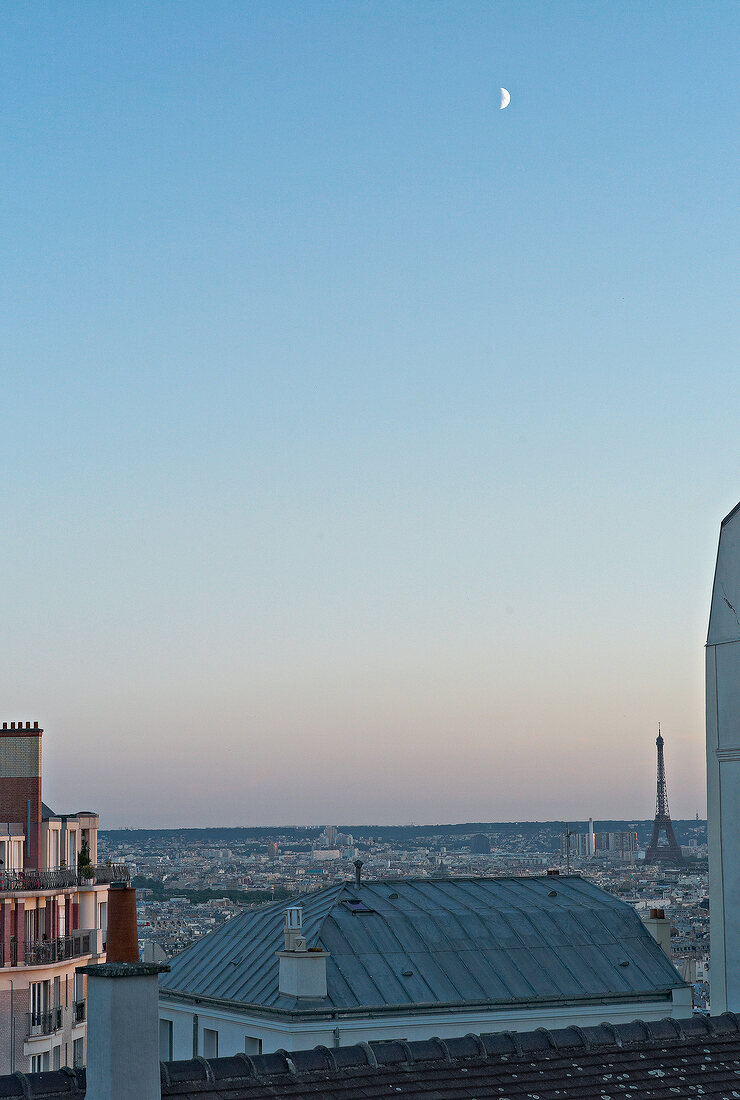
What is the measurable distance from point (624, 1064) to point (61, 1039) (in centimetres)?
4377

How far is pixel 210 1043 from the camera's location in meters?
33.6

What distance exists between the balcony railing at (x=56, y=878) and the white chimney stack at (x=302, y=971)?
23.7 metres

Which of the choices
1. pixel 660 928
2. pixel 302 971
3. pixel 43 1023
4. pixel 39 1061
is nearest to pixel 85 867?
pixel 43 1023

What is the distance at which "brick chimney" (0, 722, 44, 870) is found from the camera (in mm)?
59938

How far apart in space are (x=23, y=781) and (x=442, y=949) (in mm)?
29766

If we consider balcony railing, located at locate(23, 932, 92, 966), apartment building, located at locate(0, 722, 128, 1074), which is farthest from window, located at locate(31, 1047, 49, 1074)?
balcony railing, located at locate(23, 932, 92, 966)

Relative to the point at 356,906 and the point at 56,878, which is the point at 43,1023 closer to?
the point at 56,878

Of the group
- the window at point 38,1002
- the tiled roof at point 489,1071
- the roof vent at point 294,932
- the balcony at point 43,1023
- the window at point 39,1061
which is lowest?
the window at point 39,1061

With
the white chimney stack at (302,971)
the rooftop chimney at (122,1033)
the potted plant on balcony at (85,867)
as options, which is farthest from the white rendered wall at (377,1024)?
the potted plant on balcony at (85,867)

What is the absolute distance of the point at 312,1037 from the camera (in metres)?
30.6

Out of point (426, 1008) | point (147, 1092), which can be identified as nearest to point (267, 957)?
point (426, 1008)

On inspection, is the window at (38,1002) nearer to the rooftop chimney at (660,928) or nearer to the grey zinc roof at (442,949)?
the grey zinc roof at (442,949)

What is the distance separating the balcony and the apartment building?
0.04m

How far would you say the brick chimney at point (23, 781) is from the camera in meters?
59.9
